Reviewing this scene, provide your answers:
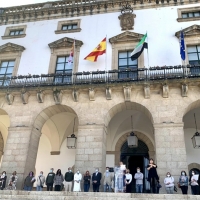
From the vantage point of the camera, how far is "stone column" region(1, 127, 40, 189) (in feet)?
46.4

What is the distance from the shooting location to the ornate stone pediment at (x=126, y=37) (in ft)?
57.0

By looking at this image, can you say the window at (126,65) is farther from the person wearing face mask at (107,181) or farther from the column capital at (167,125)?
the person wearing face mask at (107,181)

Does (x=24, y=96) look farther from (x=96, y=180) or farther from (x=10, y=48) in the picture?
(x=96, y=180)

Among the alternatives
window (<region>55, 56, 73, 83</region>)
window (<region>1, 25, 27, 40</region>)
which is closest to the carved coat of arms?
window (<region>55, 56, 73, 83</region>)

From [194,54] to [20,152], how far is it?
1231 centimetres

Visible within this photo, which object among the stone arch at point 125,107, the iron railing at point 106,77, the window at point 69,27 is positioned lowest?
the stone arch at point 125,107

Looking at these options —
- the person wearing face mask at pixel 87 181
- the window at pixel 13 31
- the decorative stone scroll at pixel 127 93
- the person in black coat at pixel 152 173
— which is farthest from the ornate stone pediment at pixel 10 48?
the person in black coat at pixel 152 173

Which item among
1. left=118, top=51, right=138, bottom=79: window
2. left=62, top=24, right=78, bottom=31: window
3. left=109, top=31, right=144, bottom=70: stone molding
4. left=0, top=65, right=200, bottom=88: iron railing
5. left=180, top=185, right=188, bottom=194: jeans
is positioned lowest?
left=180, top=185, right=188, bottom=194: jeans

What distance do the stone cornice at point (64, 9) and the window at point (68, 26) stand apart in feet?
2.27

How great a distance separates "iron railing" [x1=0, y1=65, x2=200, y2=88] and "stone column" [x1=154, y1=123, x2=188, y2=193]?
288 cm

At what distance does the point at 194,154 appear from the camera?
17438 mm

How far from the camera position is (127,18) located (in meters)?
18.5

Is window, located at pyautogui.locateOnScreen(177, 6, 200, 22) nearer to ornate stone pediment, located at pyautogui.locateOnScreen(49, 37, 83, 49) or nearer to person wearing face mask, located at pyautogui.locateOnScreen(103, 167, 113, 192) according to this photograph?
ornate stone pediment, located at pyautogui.locateOnScreen(49, 37, 83, 49)

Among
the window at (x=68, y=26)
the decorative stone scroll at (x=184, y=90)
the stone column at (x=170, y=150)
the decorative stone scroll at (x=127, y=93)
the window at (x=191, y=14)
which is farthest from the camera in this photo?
the window at (x=68, y=26)
